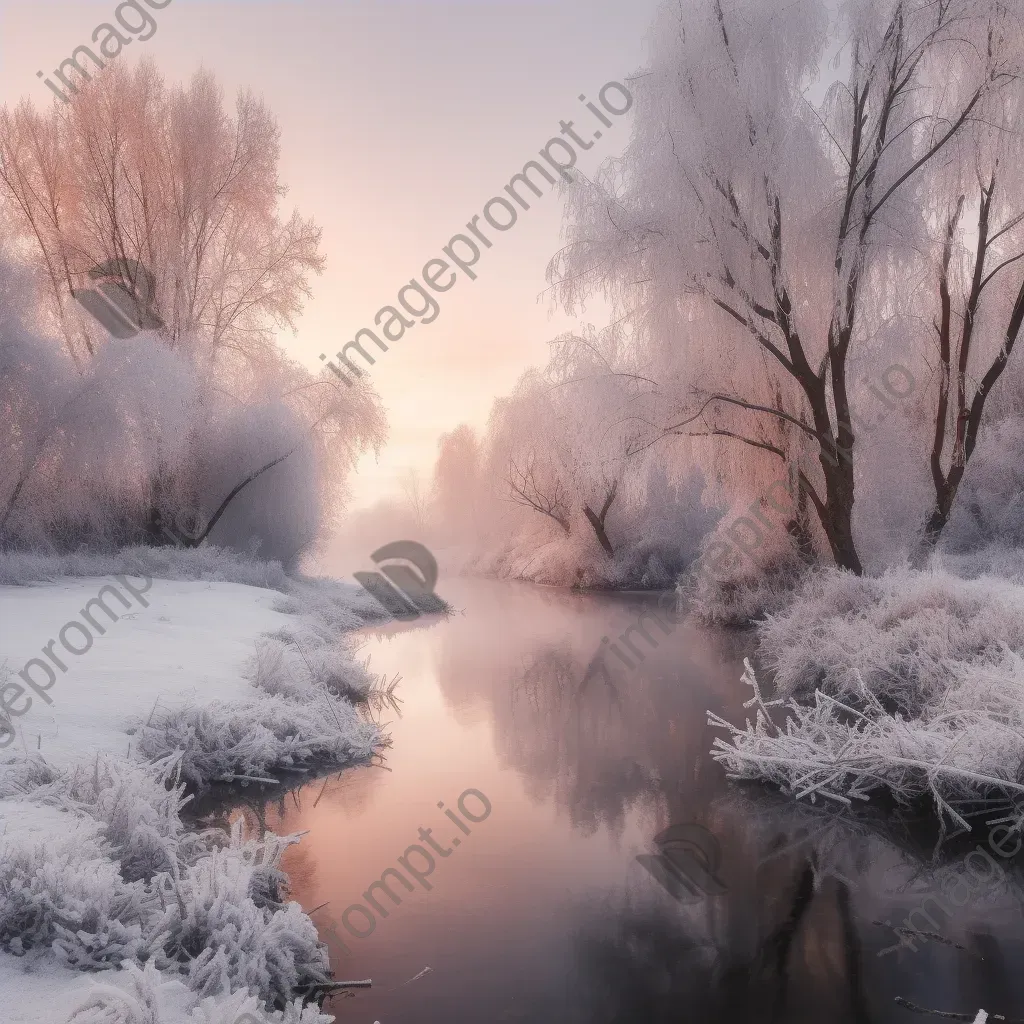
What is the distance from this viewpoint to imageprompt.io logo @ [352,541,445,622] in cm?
1617

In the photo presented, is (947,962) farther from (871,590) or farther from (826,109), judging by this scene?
(826,109)

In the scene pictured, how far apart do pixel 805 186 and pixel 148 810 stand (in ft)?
31.2

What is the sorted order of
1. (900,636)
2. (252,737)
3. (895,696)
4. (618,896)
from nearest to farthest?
(618,896), (252,737), (895,696), (900,636)

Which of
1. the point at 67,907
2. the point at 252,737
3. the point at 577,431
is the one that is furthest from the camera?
the point at 577,431

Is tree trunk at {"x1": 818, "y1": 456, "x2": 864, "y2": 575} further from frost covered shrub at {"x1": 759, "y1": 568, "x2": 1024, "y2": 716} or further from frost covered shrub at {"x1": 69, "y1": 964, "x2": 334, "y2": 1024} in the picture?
frost covered shrub at {"x1": 69, "y1": 964, "x2": 334, "y2": 1024}

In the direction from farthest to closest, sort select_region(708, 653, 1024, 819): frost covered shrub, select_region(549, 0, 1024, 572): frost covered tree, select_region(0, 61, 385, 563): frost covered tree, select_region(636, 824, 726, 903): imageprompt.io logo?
select_region(0, 61, 385, 563): frost covered tree → select_region(549, 0, 1024, 572): frost covered tree → select_region(708, 653, 1024, 819): frost covered shrub → select_region(636, 824, 726, 903): imageprompt.io logo

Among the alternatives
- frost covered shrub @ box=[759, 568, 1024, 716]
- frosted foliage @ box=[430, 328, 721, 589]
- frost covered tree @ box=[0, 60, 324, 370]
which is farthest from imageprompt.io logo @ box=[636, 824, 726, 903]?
frost covered tree @ box=[0, 60, 324, 370]

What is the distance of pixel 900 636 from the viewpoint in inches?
255

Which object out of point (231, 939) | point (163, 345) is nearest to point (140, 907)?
point (231, 939)

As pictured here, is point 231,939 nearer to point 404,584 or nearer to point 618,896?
point 618,896

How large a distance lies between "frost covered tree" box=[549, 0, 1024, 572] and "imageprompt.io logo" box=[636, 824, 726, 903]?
6.10 meters

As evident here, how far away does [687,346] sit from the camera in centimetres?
1042

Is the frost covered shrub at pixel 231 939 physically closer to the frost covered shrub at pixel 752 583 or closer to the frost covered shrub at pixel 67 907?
the frost covered shrub at pixel 67 907

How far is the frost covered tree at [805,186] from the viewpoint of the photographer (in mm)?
8875
